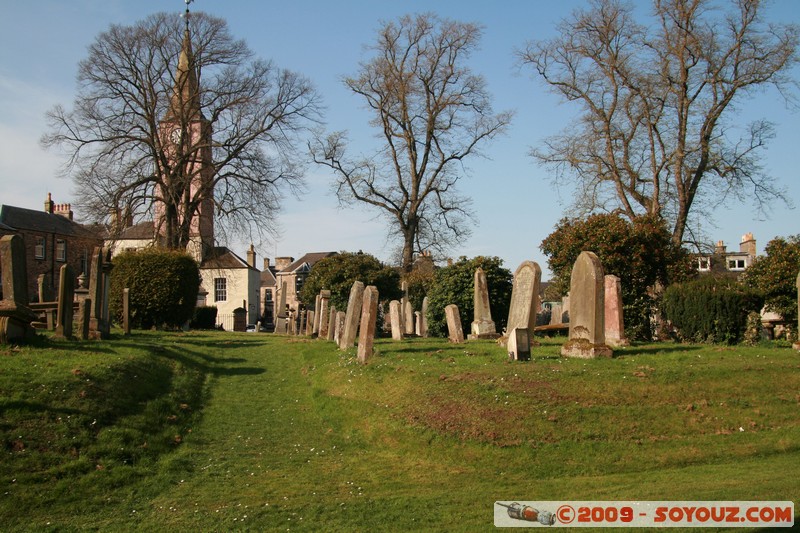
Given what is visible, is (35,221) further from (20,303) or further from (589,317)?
(589,317)

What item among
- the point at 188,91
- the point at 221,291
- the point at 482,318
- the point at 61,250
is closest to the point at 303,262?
the point at 221,291

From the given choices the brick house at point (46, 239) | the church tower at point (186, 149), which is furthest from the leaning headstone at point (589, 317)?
the brick house at point (46, 239)

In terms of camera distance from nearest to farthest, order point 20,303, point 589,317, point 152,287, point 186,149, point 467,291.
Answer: point 20,303 → point 589,317 → point 467,291 → point 152,287 → point 186,149

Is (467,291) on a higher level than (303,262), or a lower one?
lower

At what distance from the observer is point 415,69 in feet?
140

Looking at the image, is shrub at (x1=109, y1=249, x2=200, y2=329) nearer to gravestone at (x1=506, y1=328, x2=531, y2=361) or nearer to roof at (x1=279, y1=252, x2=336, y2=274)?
gravestone at (x1=506, y1=328, x2=531, y2=361)

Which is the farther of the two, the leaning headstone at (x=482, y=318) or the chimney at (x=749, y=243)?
the chimney at (x=749, y=243)

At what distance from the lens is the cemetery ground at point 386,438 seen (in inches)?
320

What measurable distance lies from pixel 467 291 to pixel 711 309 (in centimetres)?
871

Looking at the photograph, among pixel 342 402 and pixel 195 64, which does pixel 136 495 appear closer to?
pixel 342 402

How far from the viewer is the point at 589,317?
1495 centimetres

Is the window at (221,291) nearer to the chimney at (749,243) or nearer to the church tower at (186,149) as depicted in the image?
the church tower at (186,149)

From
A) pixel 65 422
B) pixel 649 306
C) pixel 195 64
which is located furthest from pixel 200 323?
pixel 65 422

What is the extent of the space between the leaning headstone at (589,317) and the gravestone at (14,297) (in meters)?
10.7
